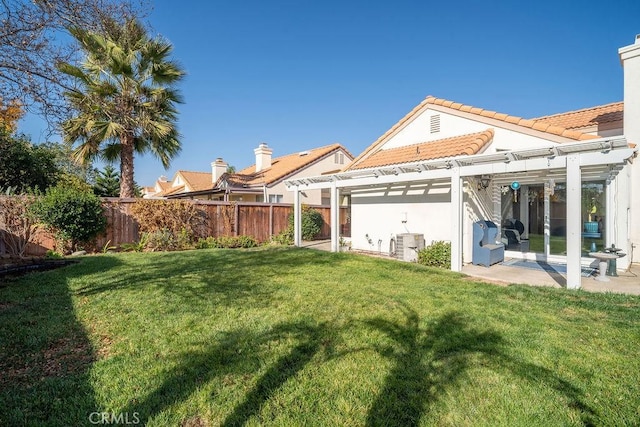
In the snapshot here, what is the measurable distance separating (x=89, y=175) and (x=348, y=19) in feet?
108

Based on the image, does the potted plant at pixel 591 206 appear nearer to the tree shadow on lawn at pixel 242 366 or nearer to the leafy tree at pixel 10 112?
the tree shadow on lawn at pixel 242 366

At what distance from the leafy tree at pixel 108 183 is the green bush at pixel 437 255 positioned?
26.3 m

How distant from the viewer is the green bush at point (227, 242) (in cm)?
1435

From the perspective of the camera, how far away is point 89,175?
33.7 meters

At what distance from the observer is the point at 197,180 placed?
33.3 meters

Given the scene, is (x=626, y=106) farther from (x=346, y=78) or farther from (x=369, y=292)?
(x=346, y=78)

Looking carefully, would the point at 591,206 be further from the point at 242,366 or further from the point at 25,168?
the point at 25,168

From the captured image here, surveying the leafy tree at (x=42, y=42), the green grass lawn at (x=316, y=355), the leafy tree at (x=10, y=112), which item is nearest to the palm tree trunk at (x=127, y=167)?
the leafy tree at (x=10, y=112)

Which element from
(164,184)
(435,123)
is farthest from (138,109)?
(164,184)

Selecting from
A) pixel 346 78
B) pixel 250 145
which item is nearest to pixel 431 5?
pixel 346 78

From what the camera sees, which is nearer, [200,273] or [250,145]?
[200,273]

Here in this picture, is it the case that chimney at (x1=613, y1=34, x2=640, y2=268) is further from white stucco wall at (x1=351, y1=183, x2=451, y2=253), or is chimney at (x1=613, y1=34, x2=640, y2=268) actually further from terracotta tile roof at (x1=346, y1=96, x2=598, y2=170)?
white stucco wall at (x1=351, y1=183, x2=451, y2=253)

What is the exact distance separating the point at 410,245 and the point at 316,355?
764 centimetres

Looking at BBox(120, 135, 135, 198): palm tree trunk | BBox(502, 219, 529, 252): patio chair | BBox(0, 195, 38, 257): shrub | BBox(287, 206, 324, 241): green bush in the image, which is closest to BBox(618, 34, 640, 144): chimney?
BBox(502, 219, 529, 252): patio chair
